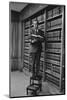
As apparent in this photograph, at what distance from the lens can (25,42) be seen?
3.68 m

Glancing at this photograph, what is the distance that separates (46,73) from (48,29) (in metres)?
0.84

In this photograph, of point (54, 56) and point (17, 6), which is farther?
point (54, 56)

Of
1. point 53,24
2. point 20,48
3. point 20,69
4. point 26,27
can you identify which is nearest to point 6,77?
point 20,69

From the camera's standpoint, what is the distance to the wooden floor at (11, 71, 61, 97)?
3.57 metres

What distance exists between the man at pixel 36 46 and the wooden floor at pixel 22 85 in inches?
7.4

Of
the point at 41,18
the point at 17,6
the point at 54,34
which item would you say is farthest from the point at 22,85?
the point at 17,6

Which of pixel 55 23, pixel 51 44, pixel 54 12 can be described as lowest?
pixel 51 44

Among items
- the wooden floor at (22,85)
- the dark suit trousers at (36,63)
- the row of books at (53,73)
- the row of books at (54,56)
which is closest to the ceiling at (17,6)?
the dark suit trousers at (36,63)

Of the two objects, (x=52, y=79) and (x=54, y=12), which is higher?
(x=54, y=12)

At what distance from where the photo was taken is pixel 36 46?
367cm

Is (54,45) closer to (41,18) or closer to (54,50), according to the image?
(54,50)

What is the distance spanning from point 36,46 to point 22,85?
0.77m

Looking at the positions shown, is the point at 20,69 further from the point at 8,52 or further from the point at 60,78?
the point at 60,78

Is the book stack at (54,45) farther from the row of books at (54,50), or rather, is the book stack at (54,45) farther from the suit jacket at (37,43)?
the suit jacket at (37,43)
